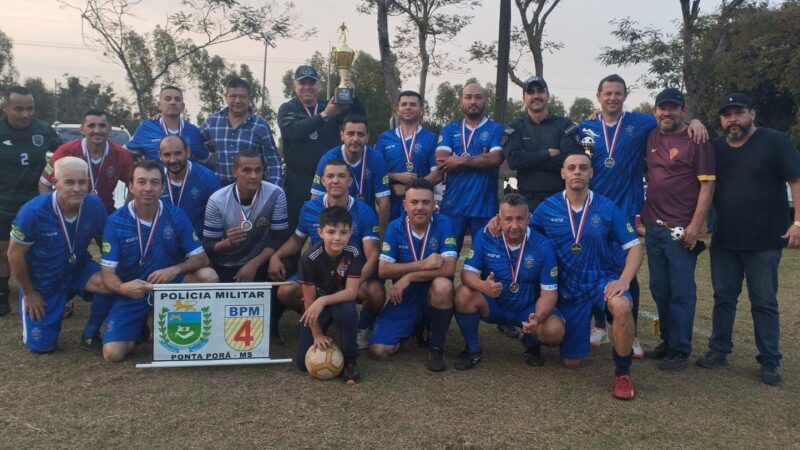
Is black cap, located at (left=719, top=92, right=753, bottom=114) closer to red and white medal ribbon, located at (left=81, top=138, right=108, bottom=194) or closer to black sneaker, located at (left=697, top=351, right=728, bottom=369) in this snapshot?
black sneaker, located at (left=697, top=351, right=728, bottom=369)

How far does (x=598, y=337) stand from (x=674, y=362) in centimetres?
78

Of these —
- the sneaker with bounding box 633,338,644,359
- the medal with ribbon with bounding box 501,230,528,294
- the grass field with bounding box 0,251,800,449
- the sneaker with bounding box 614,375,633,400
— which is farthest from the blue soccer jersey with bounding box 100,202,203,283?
the sneaker with bounding box 633,338,644,359

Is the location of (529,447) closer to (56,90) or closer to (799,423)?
(799,423)

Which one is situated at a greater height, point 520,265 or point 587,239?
point 587,239

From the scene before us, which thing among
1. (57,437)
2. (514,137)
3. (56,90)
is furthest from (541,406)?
(56,90)

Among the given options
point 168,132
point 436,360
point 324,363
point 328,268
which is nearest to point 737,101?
point 436,360

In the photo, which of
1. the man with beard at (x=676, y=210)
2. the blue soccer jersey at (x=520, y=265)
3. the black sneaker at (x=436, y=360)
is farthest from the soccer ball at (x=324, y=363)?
the man with beard at (x=676, y=210)

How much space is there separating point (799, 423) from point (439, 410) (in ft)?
7.79

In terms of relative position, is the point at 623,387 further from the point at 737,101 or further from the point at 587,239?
the point at 737,101

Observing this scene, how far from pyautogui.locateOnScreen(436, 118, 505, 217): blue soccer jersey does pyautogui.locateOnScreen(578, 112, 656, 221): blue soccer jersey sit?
2.93ft

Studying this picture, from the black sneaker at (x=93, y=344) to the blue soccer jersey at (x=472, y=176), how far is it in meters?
3.33

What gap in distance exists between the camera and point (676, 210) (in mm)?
4879

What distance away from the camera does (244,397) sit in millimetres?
4098

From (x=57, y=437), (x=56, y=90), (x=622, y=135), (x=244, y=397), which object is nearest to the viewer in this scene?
(x=57, y=437)
